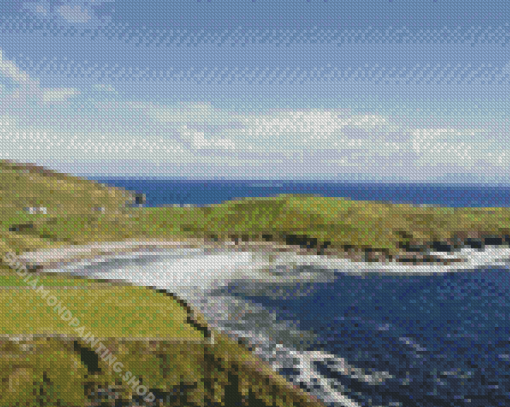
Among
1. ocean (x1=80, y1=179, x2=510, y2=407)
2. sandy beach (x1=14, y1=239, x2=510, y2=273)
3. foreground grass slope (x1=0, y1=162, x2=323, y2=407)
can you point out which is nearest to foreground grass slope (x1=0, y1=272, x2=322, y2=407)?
foreground grass slope (x1=0, y1=162, x2=323, y2=407)

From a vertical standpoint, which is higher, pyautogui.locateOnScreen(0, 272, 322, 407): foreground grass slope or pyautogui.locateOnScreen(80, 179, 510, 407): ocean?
pyautogui.locateOnScreen(0, 272, 322, 407): foreground grass slope

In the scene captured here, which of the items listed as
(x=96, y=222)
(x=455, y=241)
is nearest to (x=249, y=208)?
(x=96, y=222)

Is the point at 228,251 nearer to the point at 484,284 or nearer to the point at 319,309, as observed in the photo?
the point at 319,309

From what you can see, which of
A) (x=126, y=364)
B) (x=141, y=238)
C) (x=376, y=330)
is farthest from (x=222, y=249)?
(x=126, y=364)

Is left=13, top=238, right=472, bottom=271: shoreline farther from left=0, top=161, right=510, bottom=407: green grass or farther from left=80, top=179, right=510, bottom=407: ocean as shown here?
left=80, top=179, right=510, bottom=407: ocean

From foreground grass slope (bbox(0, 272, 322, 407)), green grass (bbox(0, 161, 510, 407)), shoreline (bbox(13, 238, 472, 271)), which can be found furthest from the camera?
shoreline (bbox(13, 238, 472, 271))

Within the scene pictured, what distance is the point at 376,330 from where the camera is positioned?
126ft

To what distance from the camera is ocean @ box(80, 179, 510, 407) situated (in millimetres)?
28166

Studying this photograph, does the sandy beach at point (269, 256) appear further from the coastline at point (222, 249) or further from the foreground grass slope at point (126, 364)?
the foreground grass slope at point (126, 364)

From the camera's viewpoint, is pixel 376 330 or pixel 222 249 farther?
pixel 222 249

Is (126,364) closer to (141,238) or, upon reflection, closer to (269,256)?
(269,256)

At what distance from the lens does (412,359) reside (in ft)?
106

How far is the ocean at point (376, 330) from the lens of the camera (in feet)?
92.4

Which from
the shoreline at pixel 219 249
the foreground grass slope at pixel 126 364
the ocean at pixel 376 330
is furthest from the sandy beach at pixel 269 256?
the foreground grass slope at pixel 126 364
